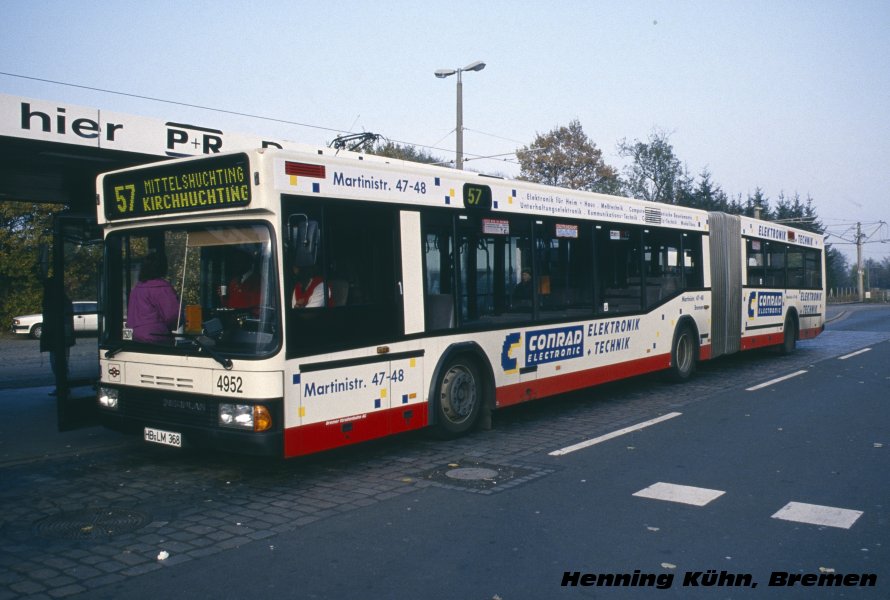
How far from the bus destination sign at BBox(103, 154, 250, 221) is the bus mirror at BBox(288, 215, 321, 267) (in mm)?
441

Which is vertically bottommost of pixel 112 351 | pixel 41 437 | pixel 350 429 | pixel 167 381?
pixel 41 437

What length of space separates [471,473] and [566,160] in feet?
172

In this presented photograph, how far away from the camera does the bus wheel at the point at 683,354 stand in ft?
44.5

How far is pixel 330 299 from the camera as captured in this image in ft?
23.6

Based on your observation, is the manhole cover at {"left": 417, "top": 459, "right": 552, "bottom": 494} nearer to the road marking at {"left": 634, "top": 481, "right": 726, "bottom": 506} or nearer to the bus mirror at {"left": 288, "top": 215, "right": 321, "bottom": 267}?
the road marking at {"left": 634, "top": 481, "right": 726, "bottom": 506}

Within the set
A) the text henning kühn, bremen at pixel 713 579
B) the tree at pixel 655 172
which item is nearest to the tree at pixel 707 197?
the tree at pixel 655 172

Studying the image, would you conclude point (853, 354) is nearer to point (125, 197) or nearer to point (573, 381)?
point (573, 381)

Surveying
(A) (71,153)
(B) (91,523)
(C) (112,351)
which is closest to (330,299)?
(C) (112,351)

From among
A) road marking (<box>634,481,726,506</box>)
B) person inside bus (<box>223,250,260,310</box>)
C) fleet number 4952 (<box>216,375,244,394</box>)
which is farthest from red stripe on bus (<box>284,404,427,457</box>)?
road marking (<box>634,481,726,506</box>)

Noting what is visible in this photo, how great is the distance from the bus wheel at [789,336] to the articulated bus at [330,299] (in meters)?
9.29

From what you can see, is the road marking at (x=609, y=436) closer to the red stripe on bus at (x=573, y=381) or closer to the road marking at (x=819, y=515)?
the red stripe on bus at (x=573, y=381)

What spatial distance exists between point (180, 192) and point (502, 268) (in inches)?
157

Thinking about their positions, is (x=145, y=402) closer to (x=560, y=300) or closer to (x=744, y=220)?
(x=560, y=300)

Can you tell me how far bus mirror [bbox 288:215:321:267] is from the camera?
670 cm
